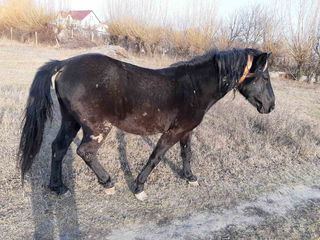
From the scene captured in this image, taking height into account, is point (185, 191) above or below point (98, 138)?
below

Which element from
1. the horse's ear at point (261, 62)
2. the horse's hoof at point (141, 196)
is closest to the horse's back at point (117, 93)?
the horse's hoof at point (141, 196)

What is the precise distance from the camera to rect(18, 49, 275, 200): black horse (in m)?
3.44

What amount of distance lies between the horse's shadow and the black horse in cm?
45

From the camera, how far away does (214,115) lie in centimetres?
721

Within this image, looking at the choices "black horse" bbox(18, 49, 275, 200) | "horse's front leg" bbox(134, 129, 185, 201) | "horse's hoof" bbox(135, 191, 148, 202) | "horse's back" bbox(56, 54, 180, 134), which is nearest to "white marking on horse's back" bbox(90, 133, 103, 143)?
"black horse" bbox(18, 49, 275, 200)

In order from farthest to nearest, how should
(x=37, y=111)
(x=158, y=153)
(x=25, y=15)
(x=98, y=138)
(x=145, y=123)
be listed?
1. (x=25, y=15)
2. (x=158, y=153)
3. (x=145, y=123)
4. (x=98, y=138)
5. (x=37, y=111)

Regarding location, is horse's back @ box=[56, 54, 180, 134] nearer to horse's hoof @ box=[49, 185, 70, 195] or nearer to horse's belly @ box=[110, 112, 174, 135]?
horse's belly @ box=[110, 112, 174, 135]

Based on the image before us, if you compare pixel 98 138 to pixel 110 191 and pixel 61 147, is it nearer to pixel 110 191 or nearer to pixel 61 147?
pixel 61 147

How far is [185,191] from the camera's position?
158 inches

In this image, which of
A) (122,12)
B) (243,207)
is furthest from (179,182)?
(122,12)

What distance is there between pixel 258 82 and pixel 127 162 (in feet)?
7.06

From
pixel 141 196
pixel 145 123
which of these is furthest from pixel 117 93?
pixel 141 196

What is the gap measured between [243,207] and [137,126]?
5.17ft

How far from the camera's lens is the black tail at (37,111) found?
135 inches
